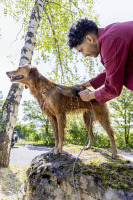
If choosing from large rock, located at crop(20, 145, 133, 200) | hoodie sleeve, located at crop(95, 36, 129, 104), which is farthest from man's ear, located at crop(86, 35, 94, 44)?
large rock, located at crop(20, 145, 133, 200)

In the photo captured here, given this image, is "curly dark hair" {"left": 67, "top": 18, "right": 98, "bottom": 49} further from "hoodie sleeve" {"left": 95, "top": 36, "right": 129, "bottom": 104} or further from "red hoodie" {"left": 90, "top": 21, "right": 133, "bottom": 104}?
"hoodie sleeve" {"left": 95, "top": 36, "right": 129, "bottom": 104}

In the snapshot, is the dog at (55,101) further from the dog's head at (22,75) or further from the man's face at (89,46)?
the man's face at (89,46)

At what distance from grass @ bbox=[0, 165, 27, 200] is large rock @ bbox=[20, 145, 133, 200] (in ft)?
3.85

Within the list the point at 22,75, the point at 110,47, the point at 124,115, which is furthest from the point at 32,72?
the point at 124,115

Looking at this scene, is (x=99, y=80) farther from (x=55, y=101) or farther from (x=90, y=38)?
(x=90, y=38)

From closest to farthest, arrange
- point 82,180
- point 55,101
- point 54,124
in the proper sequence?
point 82,180
point 55,101
point 54,124

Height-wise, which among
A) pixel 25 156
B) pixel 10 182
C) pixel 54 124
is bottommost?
pixel 25 156

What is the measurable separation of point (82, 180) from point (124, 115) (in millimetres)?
13417

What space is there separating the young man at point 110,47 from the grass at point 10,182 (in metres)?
3.03

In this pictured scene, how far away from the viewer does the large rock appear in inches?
81.5

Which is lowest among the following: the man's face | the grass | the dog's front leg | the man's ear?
the grass

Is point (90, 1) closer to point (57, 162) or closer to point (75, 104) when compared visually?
point (75, 104)

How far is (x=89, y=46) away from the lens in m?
2.05

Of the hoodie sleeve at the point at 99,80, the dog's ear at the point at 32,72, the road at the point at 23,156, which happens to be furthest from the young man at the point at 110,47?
the road at the point at 23,156
